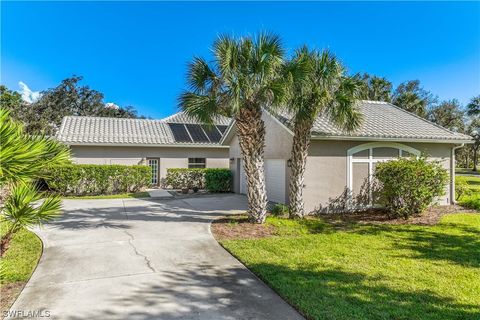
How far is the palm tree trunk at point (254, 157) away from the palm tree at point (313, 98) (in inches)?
54.6

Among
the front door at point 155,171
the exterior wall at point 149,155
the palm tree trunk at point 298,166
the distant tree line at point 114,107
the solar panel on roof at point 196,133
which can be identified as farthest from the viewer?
the distant tree line at point 114,107

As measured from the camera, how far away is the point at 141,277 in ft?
17.5

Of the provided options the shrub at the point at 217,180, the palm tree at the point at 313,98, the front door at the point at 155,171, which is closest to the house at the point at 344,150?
the palm tree at the point at 313,98

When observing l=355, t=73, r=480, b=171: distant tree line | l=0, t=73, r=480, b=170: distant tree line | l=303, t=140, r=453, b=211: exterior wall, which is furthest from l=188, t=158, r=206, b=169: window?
l=355, t=73, r=480, b=171: distant tree line

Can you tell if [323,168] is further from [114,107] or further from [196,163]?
[114,107]

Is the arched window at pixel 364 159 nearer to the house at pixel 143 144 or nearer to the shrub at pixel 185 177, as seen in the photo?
the house at pixel 143 144

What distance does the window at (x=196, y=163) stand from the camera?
69.8ft

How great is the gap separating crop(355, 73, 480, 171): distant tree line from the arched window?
25212 millimetres

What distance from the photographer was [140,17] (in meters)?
14.9

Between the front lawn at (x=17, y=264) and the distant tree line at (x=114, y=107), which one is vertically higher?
the distant tree line at (x=114, y=107)

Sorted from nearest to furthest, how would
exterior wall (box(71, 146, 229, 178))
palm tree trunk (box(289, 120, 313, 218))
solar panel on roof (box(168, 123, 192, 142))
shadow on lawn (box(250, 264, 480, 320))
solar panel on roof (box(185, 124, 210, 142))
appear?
shadow on lawn (box(250, 264, 480, 320)) → palm tree trunk (box(289, 120, 313, 218)) → exterior wall (box(71, 146, 229, 178)) → solar panel on roof (box(168, 123, 192, 142)) → solar panel on roof (box(185, 124, 210, 142))

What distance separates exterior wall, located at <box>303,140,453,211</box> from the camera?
11.5 m

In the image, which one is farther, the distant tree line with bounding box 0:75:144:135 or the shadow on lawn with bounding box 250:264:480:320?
the distant tree line with bounding box 0:75:144:135

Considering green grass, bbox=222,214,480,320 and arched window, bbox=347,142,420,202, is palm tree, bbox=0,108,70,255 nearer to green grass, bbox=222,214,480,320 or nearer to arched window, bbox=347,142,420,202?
green grass, bbox=222,214,480,320
